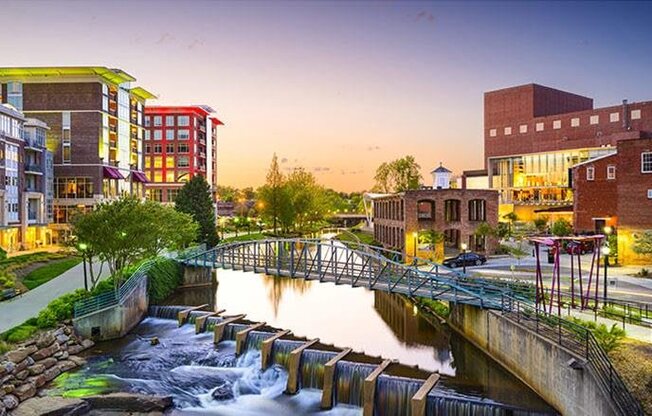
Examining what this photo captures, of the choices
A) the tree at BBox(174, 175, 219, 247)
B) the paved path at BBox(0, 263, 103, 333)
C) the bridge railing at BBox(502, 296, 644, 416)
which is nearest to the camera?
Result: the bridge railing at BBox(502, 296, 644, 416)

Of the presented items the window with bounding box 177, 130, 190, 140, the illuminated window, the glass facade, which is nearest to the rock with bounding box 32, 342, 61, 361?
the illuminated window

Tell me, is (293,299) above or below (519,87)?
below

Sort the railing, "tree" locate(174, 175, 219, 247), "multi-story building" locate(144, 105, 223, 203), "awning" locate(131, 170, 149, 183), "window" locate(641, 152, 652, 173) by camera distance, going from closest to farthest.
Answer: the railing
"window" locate(641, 152, 652, 173)
"tree" locate(174, 175, 219, 247)
"awning" locate(131, 170, 149, 183)
"multi-story building" locate(144, 105, 223, 203)

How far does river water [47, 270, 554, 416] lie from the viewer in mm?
22234

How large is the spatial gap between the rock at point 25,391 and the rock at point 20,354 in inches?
61.6

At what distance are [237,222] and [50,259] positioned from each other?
60620 mm

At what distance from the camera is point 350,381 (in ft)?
75.0

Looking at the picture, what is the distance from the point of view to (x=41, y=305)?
31.2m

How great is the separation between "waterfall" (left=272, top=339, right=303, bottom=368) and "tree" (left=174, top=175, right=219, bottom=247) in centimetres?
3679

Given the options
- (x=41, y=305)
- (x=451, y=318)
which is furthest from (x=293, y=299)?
(x=41, y=305)

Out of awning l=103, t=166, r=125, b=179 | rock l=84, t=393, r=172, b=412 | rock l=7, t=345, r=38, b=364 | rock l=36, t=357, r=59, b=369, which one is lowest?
rock l=84, t=393, r=172, b=412

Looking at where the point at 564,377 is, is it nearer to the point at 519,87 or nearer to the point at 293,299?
the point at 293,299

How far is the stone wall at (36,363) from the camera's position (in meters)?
21.4

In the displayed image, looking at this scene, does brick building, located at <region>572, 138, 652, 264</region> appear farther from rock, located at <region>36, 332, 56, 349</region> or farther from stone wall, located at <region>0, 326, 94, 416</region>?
rock, located at <region>36, 332, 56, 349</region>
